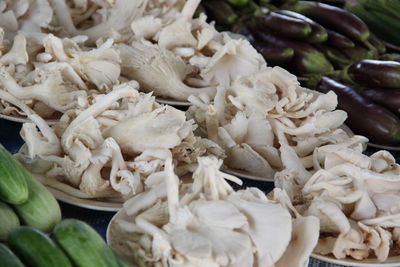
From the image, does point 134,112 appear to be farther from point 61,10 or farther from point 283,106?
point 61,10

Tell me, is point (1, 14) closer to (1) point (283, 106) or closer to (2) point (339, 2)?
(1) point (283, 106)

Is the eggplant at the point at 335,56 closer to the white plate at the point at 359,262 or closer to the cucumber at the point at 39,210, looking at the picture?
the white plate at the point at 359,262

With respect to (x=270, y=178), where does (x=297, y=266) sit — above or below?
above

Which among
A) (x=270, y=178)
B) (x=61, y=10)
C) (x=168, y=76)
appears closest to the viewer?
(x=270, y=178)

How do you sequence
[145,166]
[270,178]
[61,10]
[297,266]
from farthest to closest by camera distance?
[61,10] → [270,178] → [145,166] → [297,266]

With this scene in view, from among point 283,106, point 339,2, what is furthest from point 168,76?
point 339,2

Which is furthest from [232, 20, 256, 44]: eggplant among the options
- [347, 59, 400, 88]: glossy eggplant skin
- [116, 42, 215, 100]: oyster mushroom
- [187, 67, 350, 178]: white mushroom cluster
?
[187, 67, 350, 178]: white mushroom cluster

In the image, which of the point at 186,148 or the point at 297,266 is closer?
the point at 297,266
